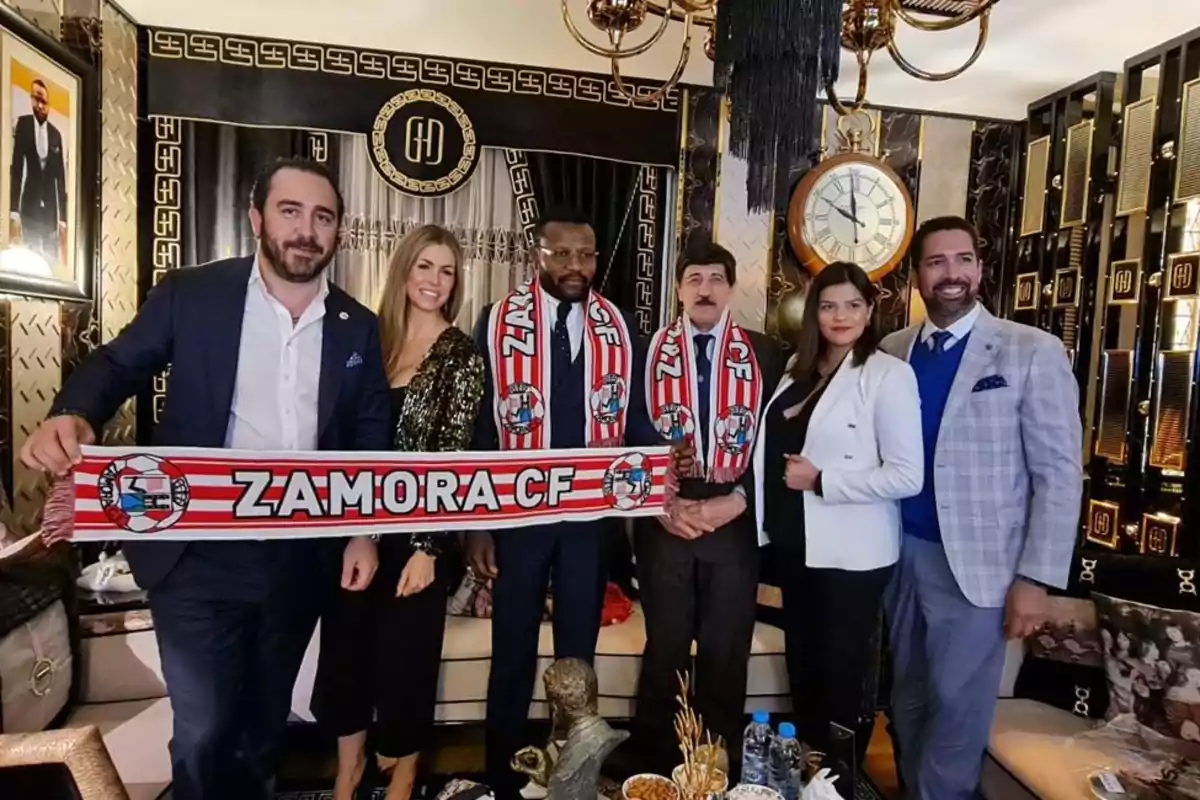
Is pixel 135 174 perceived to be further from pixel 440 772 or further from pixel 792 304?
pixel 792 304

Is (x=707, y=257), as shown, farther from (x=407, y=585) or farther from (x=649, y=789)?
(x=649, y=789)

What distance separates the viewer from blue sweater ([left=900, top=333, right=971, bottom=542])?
2168 mm

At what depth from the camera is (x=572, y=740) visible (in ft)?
5.64

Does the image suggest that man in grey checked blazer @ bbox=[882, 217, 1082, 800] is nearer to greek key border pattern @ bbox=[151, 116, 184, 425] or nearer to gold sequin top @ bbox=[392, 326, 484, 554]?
gold sequin top @ bbox=[392, 326, 484, 554]

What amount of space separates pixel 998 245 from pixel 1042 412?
252cm

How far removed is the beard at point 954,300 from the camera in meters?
2.16

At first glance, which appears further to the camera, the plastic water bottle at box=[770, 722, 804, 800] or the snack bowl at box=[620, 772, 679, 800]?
the plastic water bottle at box=[770, 722, 804, 800]

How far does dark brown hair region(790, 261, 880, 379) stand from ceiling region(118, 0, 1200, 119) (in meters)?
1.43

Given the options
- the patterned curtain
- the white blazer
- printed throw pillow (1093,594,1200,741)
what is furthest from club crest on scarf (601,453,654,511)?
the patterned curtain

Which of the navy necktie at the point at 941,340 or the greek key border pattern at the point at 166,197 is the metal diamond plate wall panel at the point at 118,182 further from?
the navy necktie at the point at 941,340

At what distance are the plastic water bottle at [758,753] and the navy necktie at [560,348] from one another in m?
1.04

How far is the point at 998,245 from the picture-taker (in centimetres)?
418

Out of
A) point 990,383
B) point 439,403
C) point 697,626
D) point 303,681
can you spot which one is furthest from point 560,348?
point 303,681

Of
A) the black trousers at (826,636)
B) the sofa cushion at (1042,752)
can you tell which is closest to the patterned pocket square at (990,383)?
the black trousers at (826,636)
